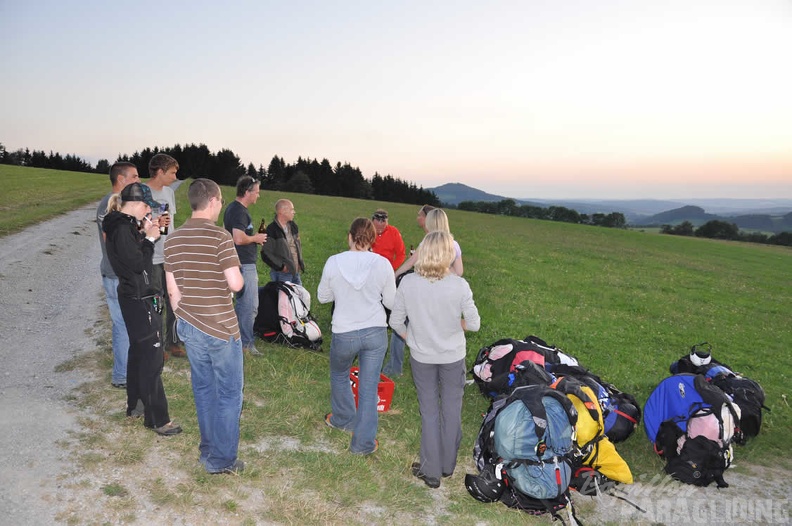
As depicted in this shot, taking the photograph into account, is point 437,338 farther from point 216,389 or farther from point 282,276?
point 282,276

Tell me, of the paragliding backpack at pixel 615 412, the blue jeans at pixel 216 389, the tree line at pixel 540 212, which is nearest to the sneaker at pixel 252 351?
the blue jeans at pixel 216 389

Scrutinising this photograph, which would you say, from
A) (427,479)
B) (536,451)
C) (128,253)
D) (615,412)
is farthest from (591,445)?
(128,253)

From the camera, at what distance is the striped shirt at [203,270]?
15.4ft

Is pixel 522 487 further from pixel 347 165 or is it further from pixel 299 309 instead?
pixel 347 165

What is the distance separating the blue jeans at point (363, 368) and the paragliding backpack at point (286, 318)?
10.8 ft

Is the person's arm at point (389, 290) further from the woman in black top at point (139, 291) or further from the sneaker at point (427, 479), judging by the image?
the woman in black top at point (139, 291)

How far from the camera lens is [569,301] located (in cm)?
1872

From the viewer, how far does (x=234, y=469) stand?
17.2 feet

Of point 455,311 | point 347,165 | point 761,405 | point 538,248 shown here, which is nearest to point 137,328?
point 455,311

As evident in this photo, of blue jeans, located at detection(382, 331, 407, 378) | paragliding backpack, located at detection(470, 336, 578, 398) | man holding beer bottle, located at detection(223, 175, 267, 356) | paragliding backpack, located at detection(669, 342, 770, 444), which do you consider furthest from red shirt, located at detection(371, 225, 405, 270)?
paragliding backpack, located at detection(669, 342, 770, 444)

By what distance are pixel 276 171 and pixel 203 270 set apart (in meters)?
128

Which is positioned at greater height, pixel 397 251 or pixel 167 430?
pixel 397 251

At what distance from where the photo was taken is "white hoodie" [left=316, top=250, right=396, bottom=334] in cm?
554

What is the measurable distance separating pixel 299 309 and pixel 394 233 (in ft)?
7.57
